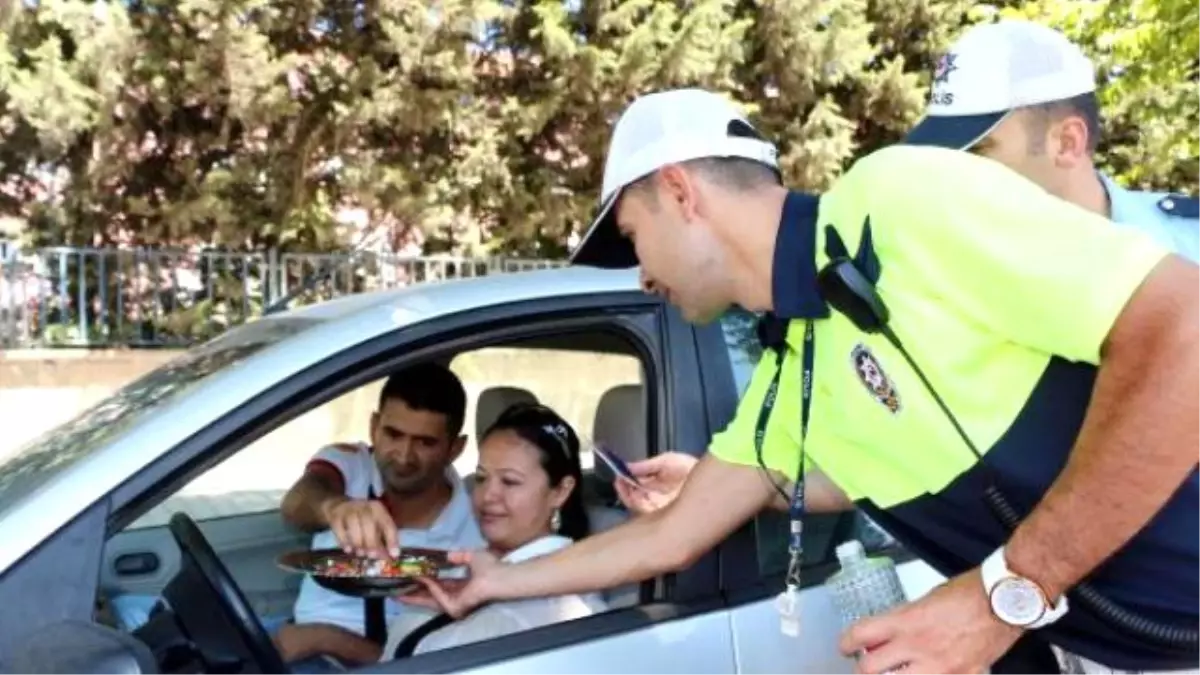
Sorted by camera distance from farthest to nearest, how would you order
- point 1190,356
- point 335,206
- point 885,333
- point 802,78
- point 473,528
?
point 802,78 < point 335,206 < point 473,528 < point 885,333 < point 1190,356

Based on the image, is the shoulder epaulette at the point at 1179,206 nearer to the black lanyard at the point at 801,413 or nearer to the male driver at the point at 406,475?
the black lanyard at the point at 801,413

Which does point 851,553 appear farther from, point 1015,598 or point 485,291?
point 485,291

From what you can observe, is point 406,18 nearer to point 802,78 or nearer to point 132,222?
point 132,222

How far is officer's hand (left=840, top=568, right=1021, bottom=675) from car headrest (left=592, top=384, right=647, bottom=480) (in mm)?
1080

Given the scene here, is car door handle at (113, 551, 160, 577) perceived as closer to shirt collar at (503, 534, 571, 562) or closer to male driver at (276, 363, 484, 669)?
male driver at (276, 363, 484, 669)

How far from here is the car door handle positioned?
302cm

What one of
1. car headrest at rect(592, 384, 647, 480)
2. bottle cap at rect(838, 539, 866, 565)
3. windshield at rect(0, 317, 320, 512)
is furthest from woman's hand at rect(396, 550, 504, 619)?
bottle cap at rect(838, 539, 866, 565)

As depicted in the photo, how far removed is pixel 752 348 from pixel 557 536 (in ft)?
1.92

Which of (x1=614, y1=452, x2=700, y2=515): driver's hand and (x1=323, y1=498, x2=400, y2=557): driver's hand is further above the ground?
(x1=614, y1=452, x2=700, y2=515): driver's hand

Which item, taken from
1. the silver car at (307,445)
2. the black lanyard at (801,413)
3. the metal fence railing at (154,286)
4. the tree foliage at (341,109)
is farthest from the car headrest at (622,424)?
the tree foliage at (341,109)

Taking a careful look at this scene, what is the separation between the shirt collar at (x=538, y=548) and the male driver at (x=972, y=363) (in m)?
0.88

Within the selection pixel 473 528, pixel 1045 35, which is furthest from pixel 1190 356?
pixel 473 528

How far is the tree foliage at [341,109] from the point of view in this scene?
35.9 feet

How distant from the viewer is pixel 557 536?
2789mm
